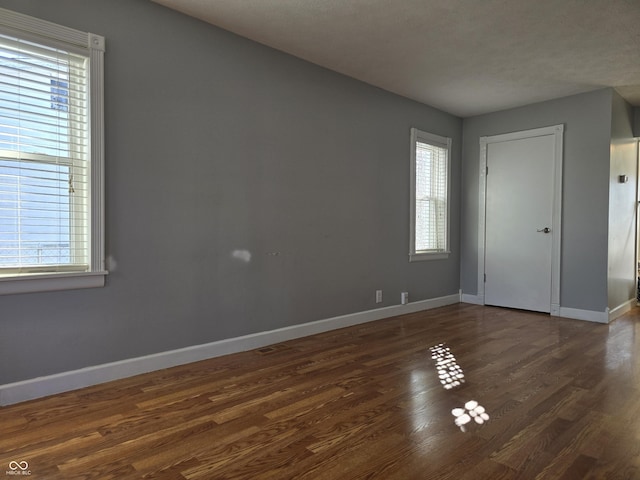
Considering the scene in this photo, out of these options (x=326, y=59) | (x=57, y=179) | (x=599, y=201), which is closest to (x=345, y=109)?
(x=326, y=59)

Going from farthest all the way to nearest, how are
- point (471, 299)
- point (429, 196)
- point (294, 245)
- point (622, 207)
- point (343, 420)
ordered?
point (471, 299) → point (429, 196) → point (622, 207) → point (294, 245) → point (343, 420)

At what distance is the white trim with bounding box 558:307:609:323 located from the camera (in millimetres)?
4695

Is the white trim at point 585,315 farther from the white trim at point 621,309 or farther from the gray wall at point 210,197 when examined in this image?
the gray wall at point 210,197

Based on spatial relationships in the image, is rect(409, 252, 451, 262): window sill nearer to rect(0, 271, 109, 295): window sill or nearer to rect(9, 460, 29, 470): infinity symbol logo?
rect(0, 271, 109, 295): window sill

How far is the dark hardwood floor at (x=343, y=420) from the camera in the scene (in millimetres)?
1814

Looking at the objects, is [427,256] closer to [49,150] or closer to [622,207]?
[622,207]

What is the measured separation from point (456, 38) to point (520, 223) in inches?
112

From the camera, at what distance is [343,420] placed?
2250 mm

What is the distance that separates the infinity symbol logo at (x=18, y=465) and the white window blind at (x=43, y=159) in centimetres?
111

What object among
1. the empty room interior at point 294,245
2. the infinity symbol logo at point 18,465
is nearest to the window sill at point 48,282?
the empty room interior at point 294,245

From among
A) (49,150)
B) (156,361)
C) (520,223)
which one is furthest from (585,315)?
(49,150)

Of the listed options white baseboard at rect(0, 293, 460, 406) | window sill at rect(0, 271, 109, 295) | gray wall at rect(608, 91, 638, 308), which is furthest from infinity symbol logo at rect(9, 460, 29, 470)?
gray wall at rect(608, 91, 638, 308)

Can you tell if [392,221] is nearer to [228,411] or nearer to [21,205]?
[228,411]

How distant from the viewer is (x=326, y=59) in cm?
392
